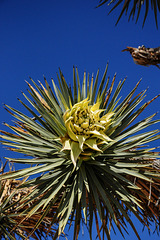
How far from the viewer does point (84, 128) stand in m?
2.64

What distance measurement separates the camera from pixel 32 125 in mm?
2889

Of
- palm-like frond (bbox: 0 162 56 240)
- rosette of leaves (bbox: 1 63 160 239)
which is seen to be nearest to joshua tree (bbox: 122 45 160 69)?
rosette of leaves (bbox: 1 63 160 239)

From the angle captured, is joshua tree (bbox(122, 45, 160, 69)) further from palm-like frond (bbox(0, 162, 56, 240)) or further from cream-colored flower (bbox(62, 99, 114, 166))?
palm-like frond (bbox(0, 162, 56, 240))

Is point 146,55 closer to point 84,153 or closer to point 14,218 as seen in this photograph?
point 84,153

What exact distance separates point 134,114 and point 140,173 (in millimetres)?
560

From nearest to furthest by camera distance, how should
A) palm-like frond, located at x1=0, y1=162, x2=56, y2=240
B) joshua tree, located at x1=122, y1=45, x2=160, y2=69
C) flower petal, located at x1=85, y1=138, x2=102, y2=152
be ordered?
1. flower petal, located at x1=85, y1=138, x2=102, y2=152
2. joshua tree, located at x1=122, y1=45, x2=160, y2=69
3. palm-like frond, located at x1=0, y1=162, x2=56, y2=240

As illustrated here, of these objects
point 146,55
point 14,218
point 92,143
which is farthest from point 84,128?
point 14,218

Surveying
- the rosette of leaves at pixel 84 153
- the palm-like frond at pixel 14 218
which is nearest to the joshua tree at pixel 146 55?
the rosette of leaves at pixel 84 153

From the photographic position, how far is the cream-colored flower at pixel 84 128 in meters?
2.56

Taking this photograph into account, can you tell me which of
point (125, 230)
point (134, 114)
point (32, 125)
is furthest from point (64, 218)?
point (134, 114)

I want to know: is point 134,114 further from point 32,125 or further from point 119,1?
point 119,1

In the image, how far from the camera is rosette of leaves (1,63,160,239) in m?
2.55

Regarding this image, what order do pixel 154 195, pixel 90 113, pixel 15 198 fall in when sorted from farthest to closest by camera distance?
pixel 15 198
pixel 154 195
pixel 90 113

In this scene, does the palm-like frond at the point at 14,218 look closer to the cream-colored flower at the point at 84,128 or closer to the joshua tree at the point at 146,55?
the cream-colored flower at the point at 84,128
